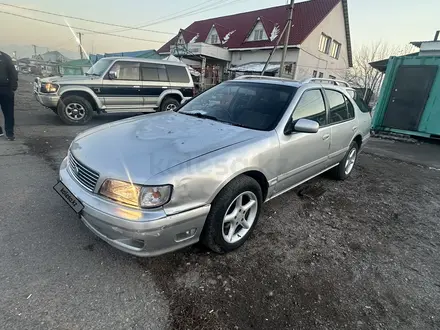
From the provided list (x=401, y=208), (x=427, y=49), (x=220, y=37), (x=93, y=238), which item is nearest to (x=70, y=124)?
(x=93, y=238)

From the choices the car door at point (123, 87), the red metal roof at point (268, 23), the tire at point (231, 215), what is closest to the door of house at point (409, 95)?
the car door at point (123, 87)

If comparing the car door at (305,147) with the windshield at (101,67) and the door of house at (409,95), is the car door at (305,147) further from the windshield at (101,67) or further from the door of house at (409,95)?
the door of house at (409,95)

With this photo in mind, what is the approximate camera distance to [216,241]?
7.43 ft

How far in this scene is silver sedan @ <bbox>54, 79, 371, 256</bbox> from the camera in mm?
1851

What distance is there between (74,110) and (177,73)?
341 cm

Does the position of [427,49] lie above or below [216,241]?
above

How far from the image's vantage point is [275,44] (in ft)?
64.0

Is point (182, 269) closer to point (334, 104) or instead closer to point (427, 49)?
point (334, 104)

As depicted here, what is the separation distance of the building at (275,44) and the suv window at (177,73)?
12481 millimetres

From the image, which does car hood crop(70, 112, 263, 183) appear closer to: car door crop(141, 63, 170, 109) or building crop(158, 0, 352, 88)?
car door crop(141, 63, 170, 109)

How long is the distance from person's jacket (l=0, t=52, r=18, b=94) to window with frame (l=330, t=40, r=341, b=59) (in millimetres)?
25740

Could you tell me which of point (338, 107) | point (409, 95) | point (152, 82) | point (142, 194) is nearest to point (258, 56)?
point (409, 95)

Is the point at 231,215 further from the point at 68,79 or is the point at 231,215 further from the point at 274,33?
the point at 274,33

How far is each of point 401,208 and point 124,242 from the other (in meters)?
3.86
